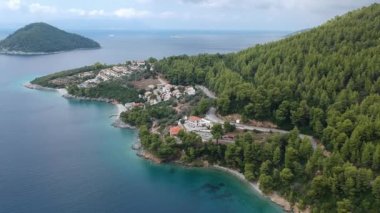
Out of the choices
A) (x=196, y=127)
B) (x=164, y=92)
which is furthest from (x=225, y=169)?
(x=164, y=92)

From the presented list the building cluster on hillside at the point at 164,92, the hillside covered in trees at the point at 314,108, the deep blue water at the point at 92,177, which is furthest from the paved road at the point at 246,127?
the building cluster on hillside at the point at 164,92

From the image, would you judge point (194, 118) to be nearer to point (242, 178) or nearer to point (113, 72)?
point (242, 178)

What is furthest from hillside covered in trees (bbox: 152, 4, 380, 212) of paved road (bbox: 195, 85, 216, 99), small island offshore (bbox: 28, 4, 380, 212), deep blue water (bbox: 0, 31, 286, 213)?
deep blue water (bbox: 0, 31, 286, 213)

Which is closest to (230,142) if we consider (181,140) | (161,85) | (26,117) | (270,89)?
(181,140)

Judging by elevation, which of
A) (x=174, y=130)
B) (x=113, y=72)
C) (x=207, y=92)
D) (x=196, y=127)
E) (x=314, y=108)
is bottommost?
(x=174, y=130)

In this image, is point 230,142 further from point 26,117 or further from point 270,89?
point 26,117

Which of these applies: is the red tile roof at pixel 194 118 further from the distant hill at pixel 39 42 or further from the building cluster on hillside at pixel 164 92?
the distant hill at pixel 39 42
